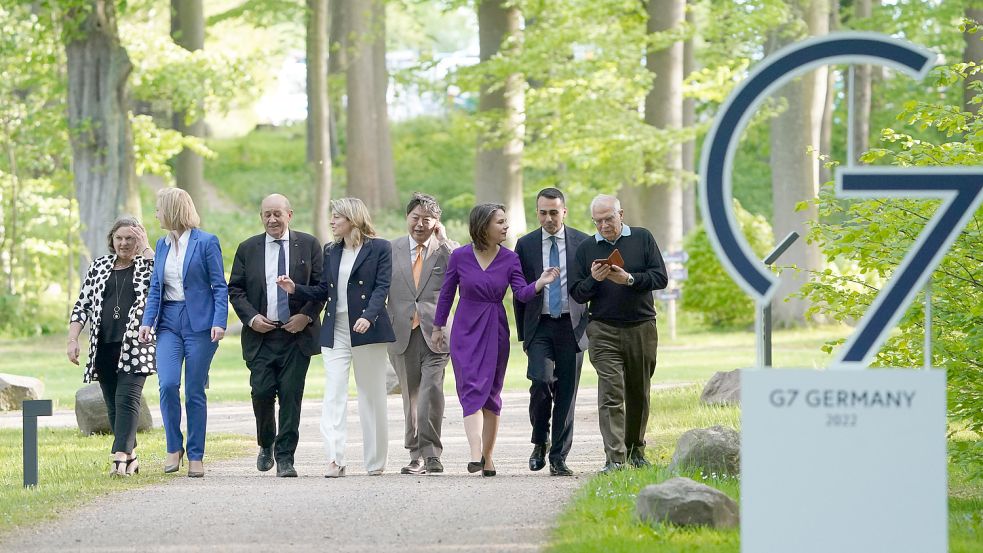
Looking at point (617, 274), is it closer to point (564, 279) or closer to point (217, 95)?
point (564, 279)

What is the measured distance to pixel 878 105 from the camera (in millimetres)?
45281

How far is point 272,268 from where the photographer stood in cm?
1114

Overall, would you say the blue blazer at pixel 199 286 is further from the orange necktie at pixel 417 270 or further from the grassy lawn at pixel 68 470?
the orange necktie at pixel 417 270

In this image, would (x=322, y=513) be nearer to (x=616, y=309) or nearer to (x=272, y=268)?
(x=272, y=268)

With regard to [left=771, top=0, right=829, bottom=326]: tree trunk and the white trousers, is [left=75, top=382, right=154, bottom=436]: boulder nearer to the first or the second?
the white trousers

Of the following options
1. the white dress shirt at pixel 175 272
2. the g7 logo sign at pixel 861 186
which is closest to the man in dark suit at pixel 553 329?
the white dress shirt at pixel 175 272

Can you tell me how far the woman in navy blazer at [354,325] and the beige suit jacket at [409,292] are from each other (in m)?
0.32

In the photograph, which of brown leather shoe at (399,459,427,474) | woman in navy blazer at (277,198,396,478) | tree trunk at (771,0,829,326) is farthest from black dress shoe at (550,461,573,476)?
tree trunk at (771,0,829,326)

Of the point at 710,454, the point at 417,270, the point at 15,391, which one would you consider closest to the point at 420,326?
the point at 417,270

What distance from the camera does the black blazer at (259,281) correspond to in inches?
437

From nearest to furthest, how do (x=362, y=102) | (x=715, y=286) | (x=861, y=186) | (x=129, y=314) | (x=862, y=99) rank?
(x=861, y=186) < (x=129, y=314) < (x=715, y=286) < (x=862, y=99) < (x=362, y=102)

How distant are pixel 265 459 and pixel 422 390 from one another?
123 centimetres

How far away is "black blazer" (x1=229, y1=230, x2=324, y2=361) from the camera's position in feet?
36.4

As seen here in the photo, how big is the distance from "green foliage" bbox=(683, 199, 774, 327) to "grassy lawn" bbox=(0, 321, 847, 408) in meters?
0.57
